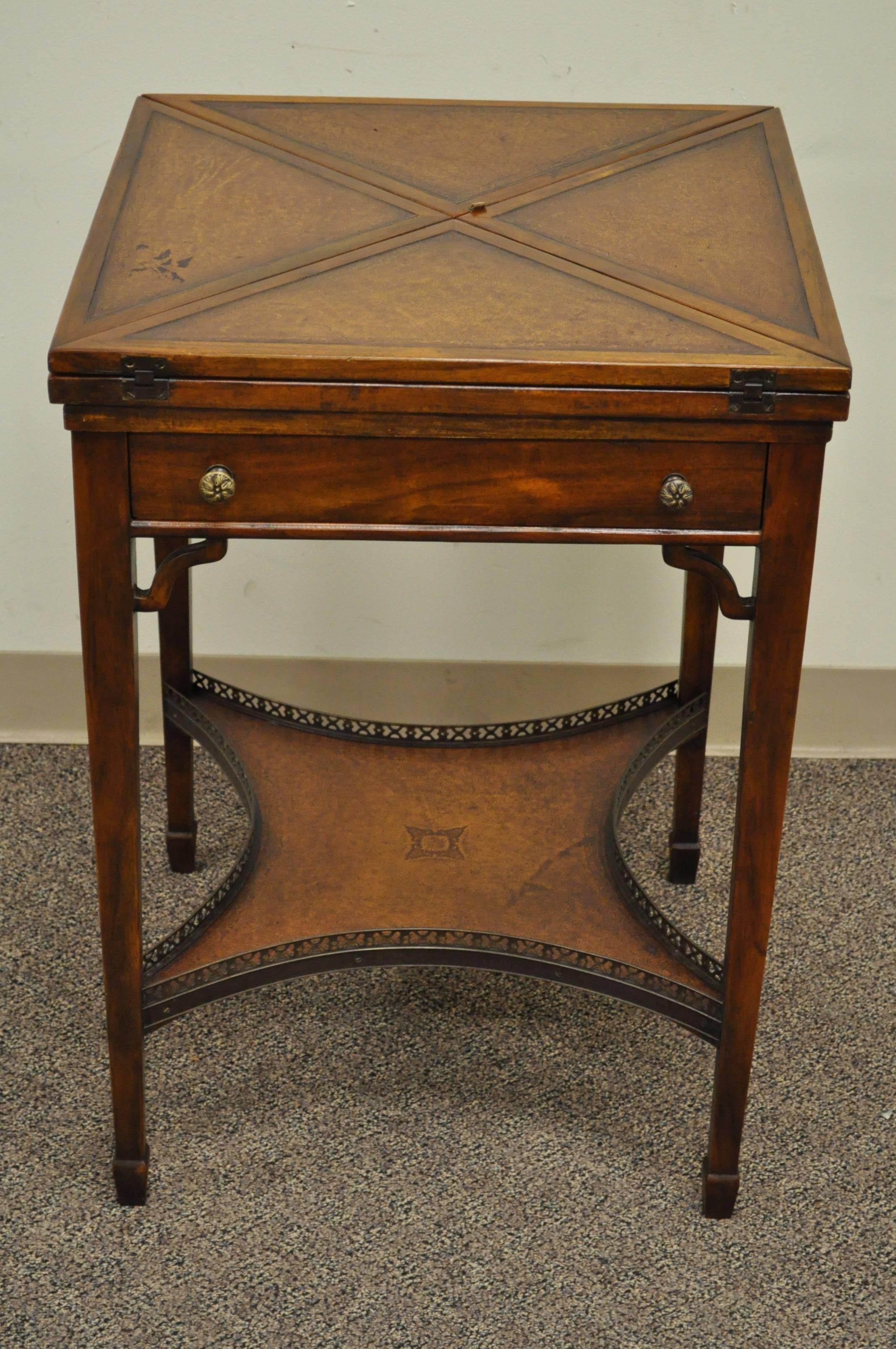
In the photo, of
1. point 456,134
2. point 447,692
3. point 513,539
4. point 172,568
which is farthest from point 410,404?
point 447,692

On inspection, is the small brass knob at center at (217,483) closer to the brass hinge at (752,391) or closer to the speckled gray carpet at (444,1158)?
the brass hinge at (752,391)

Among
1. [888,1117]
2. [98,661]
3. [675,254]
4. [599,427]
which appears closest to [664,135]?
[675,254]

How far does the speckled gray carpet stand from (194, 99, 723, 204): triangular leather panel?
1.02 meters

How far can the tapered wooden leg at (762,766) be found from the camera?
1322mm

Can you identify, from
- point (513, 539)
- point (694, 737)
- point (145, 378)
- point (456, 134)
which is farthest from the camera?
point (694, 737)

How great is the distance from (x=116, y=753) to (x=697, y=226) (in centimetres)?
77

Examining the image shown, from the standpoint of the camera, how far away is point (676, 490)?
1320 millimetres

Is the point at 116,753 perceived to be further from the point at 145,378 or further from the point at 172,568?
the point at 145,378

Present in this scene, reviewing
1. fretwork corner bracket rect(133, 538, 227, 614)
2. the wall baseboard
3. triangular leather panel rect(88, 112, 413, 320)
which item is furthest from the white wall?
fretwork corner bracket rect(133, 538, 227, 614)

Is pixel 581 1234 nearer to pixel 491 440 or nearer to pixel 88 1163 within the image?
pixel 88 1163

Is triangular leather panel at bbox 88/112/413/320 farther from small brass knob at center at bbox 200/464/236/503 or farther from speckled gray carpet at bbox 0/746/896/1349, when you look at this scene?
speckled gray carpet at bbox 0/746/896/1349

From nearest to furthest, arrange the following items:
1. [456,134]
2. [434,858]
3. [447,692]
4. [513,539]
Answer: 1. [513,539]
2. [456,134]
3. [434,858]
4. [447,692]

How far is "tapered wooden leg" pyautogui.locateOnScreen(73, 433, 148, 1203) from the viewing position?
1318 mm

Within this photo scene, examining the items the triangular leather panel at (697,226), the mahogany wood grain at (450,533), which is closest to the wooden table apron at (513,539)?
the mahogany wood grain at (450,533)
